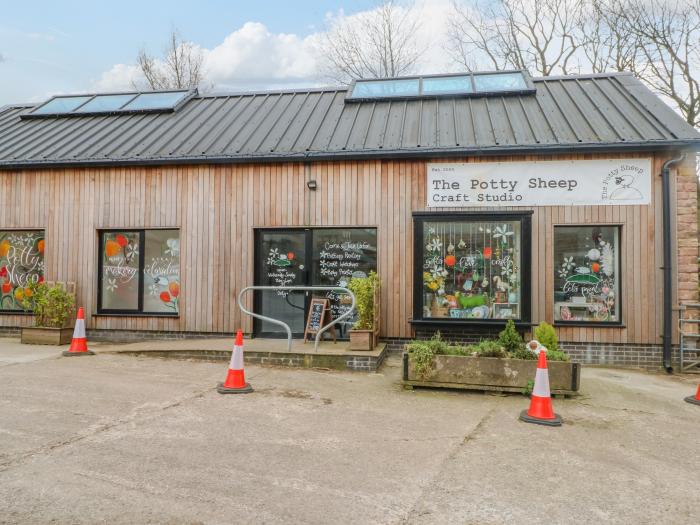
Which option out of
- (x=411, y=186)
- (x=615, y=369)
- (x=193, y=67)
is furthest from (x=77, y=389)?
(x=193, y=67)

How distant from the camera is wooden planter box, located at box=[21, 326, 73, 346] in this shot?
29.0 feet

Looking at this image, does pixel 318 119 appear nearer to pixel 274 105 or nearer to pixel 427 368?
pixel 274 105

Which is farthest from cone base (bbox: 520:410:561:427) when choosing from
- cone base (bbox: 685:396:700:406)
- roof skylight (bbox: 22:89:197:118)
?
roof skylight (bbox: 22:89:197:118)

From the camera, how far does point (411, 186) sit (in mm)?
8562

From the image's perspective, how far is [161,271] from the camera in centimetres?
944

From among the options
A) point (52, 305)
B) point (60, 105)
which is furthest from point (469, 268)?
point (60, 105)

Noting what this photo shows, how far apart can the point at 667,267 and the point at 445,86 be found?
6160 mm

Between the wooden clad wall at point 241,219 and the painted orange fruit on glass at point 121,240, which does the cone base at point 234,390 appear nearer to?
the wooden clad wall at point 241,219

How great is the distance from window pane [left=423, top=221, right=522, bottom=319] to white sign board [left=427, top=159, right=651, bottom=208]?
46 cm

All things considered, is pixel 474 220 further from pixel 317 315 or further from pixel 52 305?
pixel 52 305

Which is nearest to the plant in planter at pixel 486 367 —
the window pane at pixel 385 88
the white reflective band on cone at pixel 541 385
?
the white reflective band on cone at pixel 541 385

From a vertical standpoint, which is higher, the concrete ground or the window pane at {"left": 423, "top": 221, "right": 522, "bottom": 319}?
the window pane at {"left": 423, "top": 221, "right": 522, "bottom": 319}

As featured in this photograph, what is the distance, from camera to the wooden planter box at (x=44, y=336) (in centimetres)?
883

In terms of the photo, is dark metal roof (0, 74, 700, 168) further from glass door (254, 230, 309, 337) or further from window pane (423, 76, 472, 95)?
glass door (254, 230, 309, 337)
